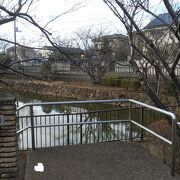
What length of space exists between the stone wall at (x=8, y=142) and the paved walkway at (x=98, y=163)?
0.29 metres

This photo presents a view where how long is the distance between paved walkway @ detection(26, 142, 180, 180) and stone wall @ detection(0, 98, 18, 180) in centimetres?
29

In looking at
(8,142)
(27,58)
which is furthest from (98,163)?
(27,58)

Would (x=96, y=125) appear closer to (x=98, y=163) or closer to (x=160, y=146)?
(x=160, y=146)

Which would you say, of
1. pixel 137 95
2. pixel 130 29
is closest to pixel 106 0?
pixel 130 29

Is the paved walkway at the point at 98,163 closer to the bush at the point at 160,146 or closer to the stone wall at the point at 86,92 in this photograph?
the bush at the point at 160,146

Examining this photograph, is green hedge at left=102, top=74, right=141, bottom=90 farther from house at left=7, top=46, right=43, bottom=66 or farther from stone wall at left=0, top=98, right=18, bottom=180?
stone wall at left=0, top=98, right=18, bottom=180

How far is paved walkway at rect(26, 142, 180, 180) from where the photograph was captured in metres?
4.73

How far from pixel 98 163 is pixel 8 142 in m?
1.47

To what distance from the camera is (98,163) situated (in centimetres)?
521

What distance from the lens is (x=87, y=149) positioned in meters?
5.91

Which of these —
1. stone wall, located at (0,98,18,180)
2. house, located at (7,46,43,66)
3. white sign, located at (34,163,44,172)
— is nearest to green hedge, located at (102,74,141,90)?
house, located at (7,46,43,66)

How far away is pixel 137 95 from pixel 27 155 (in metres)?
17.0

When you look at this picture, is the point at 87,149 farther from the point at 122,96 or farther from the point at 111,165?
the point at 122,96

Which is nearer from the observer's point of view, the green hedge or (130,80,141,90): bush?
(130,80,141,90): bush
